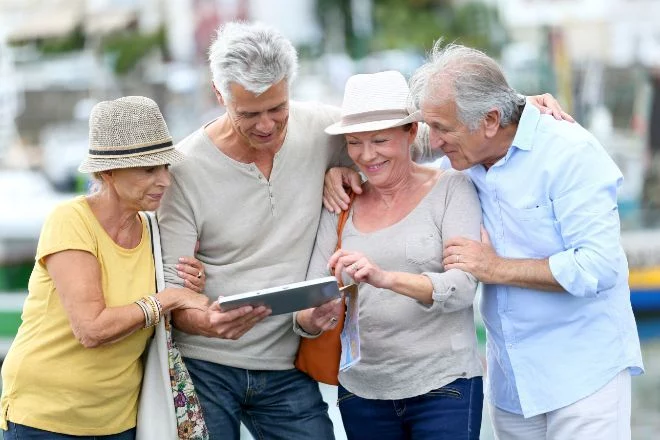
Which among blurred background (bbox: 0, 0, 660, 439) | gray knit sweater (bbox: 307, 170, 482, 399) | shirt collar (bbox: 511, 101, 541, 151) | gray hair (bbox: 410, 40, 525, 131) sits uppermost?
gray hair (bbox: 410, 40, 525, 131)

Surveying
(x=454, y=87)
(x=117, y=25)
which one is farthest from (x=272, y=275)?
(x=117, y=25)

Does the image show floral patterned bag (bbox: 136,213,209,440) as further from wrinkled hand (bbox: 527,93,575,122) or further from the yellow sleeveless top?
wrinkled hand (bbox: 527,93,575,122)

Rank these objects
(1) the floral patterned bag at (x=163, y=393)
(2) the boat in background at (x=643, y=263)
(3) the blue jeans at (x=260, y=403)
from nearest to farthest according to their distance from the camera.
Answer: (1) the floral patterned bag at (x=163, y=393) → (3) the blue jeans at (x=260, y=403) → (2) the boat in background at (x=643, y=263)

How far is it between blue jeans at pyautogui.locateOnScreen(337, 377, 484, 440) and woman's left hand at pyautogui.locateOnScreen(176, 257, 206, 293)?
0.59 metres

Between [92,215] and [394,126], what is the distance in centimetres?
96

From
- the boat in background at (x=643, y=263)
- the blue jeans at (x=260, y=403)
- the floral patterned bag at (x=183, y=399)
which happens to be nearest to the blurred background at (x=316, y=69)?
the boat in background at (x=643, y=263)

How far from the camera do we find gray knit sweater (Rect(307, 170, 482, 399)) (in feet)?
11.3

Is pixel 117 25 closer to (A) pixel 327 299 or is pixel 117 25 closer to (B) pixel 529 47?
(B) pixel 529 47

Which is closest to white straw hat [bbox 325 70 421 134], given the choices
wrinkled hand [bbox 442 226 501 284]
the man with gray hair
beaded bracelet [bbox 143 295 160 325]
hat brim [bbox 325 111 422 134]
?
hat brim [bbox 325 111 422 134]

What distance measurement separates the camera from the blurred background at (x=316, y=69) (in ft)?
41.5

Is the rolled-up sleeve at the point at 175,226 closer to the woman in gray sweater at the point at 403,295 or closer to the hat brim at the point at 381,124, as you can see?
the woman in gray sweater at the point at 403,295

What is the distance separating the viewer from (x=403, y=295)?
3432 millimetres

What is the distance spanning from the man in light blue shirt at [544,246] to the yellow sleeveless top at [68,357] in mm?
1020

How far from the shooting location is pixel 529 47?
1342 inches
